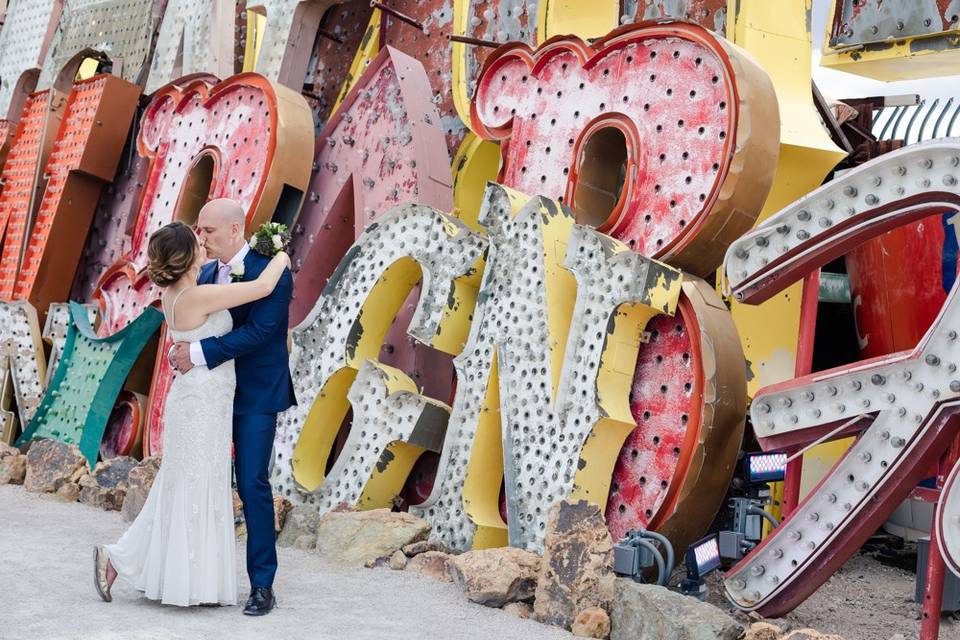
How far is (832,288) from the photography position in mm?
5930

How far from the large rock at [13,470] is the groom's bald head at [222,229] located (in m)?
3.56

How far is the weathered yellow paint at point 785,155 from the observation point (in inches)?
215

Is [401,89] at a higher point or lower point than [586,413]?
higher

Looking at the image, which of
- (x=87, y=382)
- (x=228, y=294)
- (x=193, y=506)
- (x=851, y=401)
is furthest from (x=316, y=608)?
(x=87, y=382)

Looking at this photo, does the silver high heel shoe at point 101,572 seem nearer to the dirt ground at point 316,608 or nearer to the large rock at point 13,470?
the dirt ground at point 316,608

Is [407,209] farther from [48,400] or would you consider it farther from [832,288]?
[48,400]

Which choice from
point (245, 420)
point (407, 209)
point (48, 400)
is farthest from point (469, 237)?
point (48, 400)

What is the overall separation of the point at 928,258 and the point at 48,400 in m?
5.54

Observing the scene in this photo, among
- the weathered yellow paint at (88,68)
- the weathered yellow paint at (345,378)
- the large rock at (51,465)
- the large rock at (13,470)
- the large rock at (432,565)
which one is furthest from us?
the weathered yellow paint at (88,68)

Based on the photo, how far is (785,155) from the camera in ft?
17.9

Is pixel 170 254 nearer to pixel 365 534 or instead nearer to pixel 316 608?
pixel 316 608

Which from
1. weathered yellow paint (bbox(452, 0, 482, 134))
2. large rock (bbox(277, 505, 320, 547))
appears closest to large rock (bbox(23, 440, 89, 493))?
large rock (bbox(277, 505, 320, 547))

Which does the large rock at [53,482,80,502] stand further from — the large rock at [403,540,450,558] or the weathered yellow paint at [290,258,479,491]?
the large rock at [403,540,450,558]

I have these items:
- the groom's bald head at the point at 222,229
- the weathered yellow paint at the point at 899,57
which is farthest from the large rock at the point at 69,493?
the weathered yellow paint at the point at 899,57
